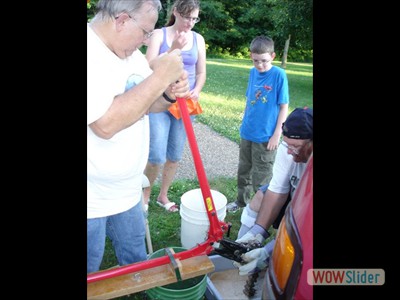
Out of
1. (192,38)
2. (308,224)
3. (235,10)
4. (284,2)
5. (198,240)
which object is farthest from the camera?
(235,10)

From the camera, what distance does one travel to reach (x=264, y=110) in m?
3.33

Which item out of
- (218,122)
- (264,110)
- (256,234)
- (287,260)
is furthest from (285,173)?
(218,122)

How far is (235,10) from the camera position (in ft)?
77.0

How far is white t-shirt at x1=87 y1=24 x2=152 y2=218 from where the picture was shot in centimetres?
144

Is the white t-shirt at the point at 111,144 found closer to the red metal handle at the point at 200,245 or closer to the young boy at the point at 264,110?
the red metal handle at the point at 200,245

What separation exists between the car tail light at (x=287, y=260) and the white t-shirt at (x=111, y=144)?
31.2 inches

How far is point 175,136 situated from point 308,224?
2242 millimetres

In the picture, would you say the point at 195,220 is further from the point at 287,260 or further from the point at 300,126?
the point at 287,260

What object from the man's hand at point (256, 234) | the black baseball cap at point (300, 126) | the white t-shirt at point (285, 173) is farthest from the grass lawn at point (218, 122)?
the man's hand at point (256, 234)

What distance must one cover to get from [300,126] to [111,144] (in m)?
1.08

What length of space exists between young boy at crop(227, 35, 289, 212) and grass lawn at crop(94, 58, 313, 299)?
0.30 metres

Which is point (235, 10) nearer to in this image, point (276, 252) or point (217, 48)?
point (217, 48)

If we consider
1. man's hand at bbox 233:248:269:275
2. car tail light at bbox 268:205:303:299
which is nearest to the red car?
car tail light at bbox 268:205:303:299
